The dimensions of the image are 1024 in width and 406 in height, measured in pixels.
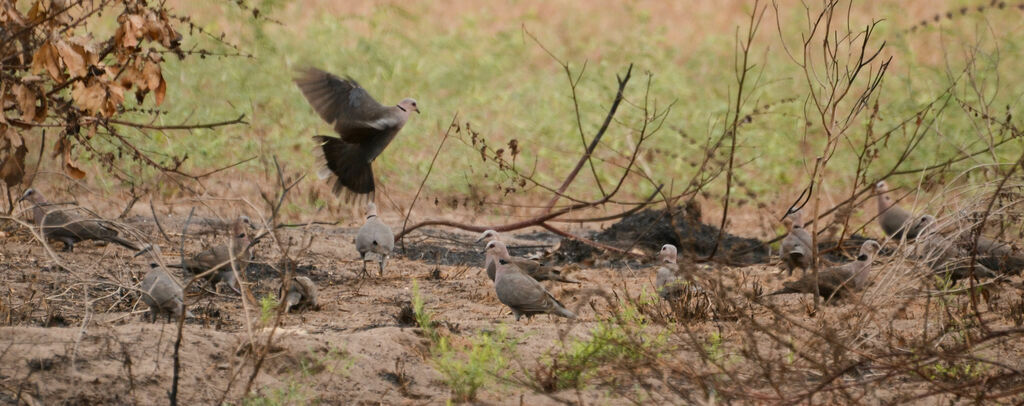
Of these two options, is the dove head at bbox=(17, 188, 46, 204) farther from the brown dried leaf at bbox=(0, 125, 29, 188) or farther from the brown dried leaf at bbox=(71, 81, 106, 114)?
the brown dried leaf at bbox=(71, 81, 106, 114)

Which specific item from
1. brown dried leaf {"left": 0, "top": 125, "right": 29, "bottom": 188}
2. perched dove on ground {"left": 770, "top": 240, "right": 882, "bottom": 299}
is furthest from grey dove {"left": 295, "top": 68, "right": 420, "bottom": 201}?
perched dove on ground {"left": 770, "top": 240, "right": 882, "bottom": 299}

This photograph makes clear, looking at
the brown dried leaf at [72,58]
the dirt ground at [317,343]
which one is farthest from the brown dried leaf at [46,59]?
the dirt ground at [317,343]

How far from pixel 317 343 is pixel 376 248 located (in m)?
2.73

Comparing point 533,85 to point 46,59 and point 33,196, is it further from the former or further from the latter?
point 46,59

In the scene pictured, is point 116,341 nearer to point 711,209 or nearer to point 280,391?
point 280,391

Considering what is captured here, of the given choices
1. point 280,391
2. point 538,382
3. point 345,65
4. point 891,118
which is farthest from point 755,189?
point 280,391

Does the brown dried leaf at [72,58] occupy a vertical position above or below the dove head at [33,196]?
above

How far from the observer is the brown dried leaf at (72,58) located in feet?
14.3

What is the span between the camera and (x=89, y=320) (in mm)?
4574

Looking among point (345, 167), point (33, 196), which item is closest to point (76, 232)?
point (33, 196)

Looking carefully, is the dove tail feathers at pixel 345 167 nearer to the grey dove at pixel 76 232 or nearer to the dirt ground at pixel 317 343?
the dirt ground at pixel 317 343

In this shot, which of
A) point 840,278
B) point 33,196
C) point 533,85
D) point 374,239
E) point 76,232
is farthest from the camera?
point 533,85

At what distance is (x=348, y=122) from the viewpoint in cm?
812

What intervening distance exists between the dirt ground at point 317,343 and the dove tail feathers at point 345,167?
139 cm
